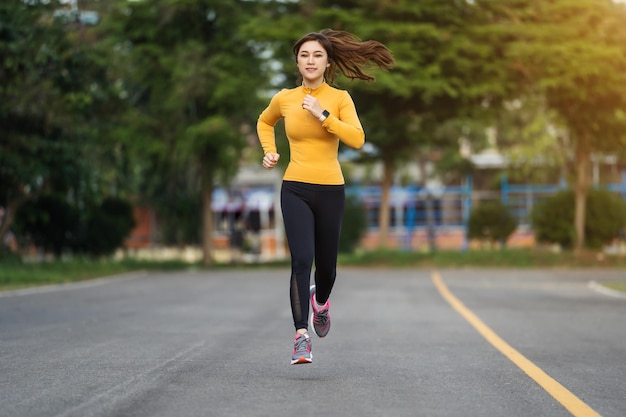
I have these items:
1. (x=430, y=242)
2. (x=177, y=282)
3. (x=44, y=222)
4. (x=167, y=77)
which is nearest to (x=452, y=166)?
(x=430, y=242)

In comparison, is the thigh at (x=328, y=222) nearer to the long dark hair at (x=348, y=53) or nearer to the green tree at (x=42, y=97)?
the long dark hair at (x=348, y=53)

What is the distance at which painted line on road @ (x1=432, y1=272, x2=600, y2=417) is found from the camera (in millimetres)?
6094

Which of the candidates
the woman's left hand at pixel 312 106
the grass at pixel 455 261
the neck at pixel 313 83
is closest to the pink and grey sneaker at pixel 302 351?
the woman's left hand at pixel 312 106

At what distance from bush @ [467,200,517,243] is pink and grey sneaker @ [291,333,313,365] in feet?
114

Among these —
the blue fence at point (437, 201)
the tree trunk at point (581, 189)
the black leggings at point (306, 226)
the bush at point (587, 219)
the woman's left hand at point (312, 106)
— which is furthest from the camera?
the blue fence at point (437, 201)

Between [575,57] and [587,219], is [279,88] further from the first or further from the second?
[587,219]

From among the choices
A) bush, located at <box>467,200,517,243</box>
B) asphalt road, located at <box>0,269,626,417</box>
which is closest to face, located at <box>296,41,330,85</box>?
asphalt road, located at <box>0,269,626,417</box>

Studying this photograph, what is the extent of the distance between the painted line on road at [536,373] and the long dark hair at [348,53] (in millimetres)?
2293

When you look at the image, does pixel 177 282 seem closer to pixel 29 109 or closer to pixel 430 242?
pixel 29 109

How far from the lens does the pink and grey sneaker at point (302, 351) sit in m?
7.32

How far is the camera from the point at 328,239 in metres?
7.59

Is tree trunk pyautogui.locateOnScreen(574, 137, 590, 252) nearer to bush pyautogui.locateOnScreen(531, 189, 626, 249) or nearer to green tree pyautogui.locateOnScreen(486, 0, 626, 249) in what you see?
green tree pyautogui.locateOnScreen(486, 0, 626, 249)

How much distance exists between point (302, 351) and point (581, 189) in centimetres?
2739

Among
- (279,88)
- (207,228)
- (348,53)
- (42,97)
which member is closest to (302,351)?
(348,53)
